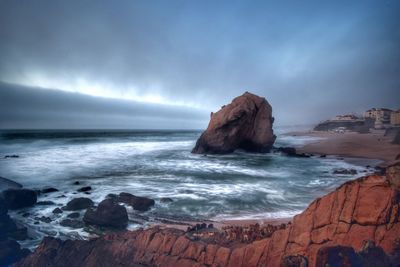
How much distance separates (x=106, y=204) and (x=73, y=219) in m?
1.02

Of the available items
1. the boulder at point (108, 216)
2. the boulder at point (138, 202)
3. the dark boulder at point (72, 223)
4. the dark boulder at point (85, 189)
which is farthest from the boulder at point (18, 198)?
the boulder at point (108, 216)

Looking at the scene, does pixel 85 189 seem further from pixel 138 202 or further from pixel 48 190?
pixel 138 202

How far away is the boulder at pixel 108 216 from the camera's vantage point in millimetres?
5230

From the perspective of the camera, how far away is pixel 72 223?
550 centimetres

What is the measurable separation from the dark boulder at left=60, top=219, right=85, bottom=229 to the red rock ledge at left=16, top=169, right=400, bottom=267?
2609 mm

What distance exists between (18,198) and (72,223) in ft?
7.79

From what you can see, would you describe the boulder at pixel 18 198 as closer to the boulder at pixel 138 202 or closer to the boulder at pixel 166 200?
the boulder at pixel 138 202

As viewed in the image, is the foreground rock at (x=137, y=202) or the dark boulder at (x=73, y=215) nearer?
the dark boulder at (x=73, y=215)

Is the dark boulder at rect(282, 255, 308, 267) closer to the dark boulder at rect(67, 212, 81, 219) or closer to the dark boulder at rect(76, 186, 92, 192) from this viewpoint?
the dark boulder at rect(67, 212, 81, 219)

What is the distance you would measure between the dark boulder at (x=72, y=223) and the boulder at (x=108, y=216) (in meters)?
0.13

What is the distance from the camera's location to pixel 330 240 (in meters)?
2.43

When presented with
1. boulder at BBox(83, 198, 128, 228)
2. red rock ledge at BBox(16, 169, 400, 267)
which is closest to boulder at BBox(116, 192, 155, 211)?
boulder at BBox(83, 198, 128, 228)

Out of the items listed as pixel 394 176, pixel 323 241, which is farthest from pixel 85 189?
pixel 394 176

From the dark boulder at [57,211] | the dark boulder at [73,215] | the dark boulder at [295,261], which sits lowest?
the dark boulder at [57,211]
